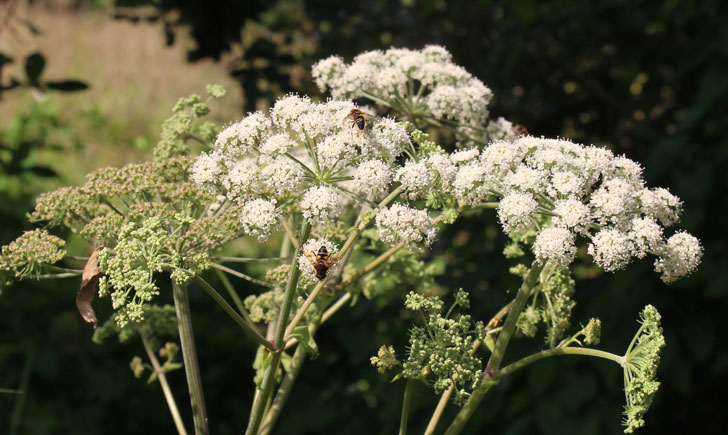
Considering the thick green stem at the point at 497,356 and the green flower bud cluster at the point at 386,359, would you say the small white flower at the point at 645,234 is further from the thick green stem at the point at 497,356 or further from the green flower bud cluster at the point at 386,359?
the green flower bud cluster at the point at 386,359

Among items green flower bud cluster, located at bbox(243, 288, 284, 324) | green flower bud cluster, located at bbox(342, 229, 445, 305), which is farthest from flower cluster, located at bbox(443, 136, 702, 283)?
green flower bud cluster, located at bbox(243, 288, 284, 324)

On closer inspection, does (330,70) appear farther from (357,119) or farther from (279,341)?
(279,341)

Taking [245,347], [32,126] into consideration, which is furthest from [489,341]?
[32,126]

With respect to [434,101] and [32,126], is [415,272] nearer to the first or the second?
[434,101]

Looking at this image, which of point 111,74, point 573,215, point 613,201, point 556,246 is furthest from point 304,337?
point 111,74

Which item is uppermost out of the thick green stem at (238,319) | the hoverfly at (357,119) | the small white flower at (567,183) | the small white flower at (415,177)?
the small white flower at (567,183)

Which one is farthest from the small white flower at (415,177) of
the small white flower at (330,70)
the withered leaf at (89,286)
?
the small white flower at (330,70)

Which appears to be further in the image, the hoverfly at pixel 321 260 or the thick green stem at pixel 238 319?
the hoverfly at pixel 321 260

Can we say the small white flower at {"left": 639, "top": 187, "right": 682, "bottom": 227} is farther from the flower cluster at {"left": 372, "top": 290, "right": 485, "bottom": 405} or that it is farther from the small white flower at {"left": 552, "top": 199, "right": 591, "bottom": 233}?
the flower cluster at {"left": 372, "top": 290, "right": 485, "bottom": 405}
